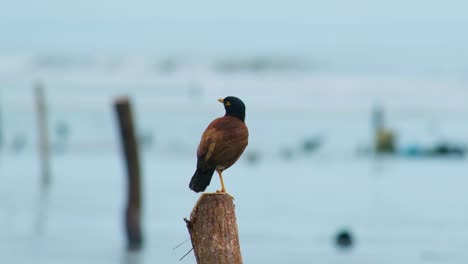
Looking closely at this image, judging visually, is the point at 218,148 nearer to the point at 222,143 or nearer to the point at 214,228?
the point at 222,143

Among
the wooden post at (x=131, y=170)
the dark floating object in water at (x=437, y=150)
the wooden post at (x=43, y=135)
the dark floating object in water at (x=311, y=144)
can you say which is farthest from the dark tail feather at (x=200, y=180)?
the dark floating object in water at (x=311, y=144)

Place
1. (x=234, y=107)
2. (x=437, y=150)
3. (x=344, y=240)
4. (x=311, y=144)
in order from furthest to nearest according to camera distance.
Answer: (x=311, y=144)
(x=437, y=150)
(x=344, y=240)
(x=234, y=107)

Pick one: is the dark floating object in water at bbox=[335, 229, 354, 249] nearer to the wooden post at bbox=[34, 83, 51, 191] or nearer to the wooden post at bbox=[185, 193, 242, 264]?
the wooden post at bbox=[34, 83, 51, 191]

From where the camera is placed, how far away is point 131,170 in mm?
19969

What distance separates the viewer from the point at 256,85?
221 feet

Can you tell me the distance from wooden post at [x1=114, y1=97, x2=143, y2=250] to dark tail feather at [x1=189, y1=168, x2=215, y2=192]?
11.5 metres

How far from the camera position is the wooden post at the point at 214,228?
814 centimetres

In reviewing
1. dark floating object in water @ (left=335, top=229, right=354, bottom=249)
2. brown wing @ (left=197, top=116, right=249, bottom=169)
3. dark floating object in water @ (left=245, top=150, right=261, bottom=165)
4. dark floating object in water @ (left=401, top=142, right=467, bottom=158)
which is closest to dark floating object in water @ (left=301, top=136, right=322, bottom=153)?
dark floating object in water @ (left=245, top=150, right=261, bottom=165)

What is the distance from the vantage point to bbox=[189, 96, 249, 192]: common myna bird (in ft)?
27.1

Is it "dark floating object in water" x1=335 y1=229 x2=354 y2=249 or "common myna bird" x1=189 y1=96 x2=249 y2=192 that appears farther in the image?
"dark floating object in water" x1=335 y1=229 x2=354 y2=249

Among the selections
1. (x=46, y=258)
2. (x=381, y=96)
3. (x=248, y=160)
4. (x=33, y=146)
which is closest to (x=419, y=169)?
(x=248, y=160)

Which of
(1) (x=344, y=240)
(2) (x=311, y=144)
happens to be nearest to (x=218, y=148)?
(1) (x=344, y=240)

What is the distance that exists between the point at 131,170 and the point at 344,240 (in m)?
3.19

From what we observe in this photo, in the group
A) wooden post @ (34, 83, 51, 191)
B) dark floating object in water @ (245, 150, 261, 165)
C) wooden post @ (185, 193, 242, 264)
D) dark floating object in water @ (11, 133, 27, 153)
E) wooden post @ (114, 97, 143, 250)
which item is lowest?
wooden post @ (185, 193, 242, 264)
